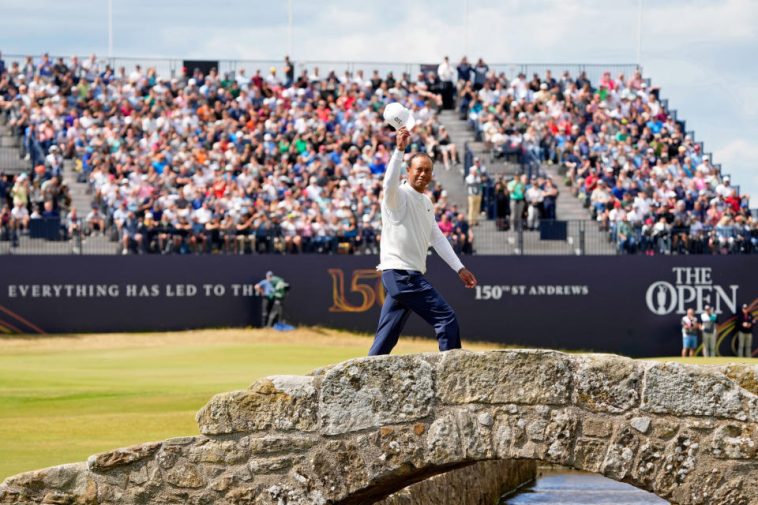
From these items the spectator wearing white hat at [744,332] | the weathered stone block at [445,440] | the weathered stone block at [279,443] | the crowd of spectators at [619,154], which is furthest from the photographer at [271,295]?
the weathered stone block at [445,440]

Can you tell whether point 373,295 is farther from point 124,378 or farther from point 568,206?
point 124,378

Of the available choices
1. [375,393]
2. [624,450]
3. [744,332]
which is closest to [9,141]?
[744,332]

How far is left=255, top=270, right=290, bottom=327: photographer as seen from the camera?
3856 centimetres

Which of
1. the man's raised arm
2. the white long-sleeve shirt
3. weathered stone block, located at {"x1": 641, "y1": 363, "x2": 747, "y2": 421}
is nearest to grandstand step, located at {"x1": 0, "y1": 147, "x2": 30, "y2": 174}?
the white long-sleeve shirt

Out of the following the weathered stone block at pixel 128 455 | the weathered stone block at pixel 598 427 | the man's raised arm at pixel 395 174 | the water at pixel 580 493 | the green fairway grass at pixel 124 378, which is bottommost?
the water at pixel 580 493

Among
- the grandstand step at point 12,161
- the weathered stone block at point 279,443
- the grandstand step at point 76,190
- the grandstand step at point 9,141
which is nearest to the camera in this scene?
the weathered stone block at point 279,443

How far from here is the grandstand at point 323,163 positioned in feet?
126

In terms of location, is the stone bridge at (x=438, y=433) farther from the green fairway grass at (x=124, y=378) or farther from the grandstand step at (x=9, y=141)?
the grandstand step at (x=9, y=141)

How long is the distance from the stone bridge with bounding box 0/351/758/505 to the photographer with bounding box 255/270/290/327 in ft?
90.6

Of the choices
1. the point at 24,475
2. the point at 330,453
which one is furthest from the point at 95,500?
the point at 330,453

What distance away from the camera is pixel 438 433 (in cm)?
1047

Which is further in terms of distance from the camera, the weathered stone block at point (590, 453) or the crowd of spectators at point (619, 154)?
the crowd of spectators at point (619, 154)

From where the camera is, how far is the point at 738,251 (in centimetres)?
4050

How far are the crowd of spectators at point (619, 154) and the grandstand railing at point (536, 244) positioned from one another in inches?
2.2
